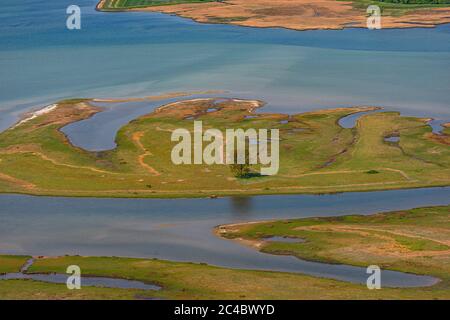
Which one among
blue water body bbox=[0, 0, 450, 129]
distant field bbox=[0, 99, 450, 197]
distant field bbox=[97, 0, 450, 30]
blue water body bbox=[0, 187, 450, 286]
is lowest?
blue water body bbox=[0, 187, 450, 286]

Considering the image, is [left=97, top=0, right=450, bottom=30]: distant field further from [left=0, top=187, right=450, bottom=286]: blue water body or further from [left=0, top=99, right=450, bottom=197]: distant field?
[left=0, top=187, right=450, bottom=286]: blue water body

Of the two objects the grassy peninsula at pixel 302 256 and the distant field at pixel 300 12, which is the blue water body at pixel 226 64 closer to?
the distant field at pixel 300 12

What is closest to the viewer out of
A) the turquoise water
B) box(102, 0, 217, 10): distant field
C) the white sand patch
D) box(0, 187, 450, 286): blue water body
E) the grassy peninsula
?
the grassy peninsula

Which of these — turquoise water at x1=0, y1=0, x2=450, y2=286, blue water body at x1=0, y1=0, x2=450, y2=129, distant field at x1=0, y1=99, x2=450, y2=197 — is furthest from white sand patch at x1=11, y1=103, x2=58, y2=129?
blue water body at x1=0, y1=0, x2=450, y2=129

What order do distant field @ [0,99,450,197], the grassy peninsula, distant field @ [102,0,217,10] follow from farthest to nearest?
1. distant field @ [102,0,217,10]
2. distant field @ [0,99,450,197]
3. the grassy peninsula

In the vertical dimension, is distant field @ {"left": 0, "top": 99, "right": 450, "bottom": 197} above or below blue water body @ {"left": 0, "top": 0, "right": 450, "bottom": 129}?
below

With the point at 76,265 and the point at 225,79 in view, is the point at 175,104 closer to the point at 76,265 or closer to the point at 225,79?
the point at 225,79
